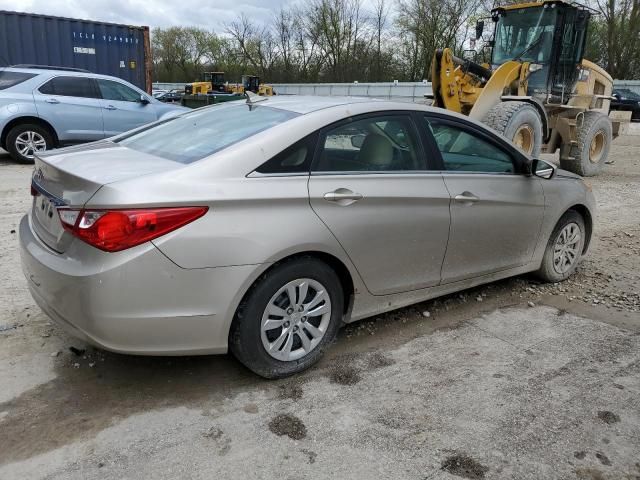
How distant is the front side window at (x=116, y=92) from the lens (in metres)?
10.7

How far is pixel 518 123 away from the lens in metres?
9.57

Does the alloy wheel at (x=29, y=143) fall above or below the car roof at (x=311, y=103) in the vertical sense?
below

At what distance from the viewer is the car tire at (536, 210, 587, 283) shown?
473 centimetres

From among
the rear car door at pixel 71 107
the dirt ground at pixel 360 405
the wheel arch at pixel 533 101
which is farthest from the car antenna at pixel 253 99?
the rear car door at pixel 71 107

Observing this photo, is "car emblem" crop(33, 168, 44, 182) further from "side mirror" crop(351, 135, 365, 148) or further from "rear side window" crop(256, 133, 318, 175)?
"side mirror" crop(351, 135, 365, 148)

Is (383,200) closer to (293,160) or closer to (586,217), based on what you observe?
(293,160)

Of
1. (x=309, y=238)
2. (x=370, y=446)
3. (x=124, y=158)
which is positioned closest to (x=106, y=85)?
(x=124, y=158)

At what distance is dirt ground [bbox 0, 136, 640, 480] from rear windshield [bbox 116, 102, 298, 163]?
1.24 m

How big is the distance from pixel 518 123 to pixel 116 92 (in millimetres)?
7480

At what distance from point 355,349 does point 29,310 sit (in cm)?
229

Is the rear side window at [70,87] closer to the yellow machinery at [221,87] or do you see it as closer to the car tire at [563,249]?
the car tire at [563,249]

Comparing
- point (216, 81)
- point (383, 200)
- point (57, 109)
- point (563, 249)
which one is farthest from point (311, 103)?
point (216, 81)

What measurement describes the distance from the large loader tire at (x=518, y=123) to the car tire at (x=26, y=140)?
25.6 ft

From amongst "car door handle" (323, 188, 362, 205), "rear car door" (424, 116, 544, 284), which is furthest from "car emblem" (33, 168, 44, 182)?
"rear car door" (424, 116, 544, 284)
